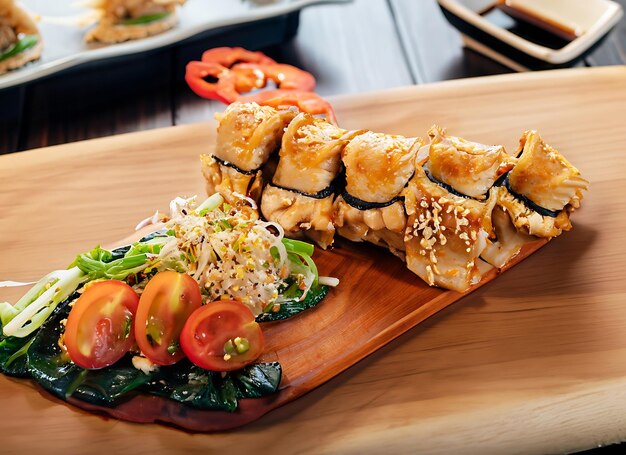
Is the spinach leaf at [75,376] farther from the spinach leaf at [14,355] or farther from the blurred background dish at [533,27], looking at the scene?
the blurred background dish at [533,27]

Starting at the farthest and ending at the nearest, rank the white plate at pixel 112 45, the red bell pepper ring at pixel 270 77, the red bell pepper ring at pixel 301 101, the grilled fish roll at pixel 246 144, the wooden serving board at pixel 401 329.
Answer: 1. the red bell pepper ring at pixel 270 77
2. the white plate at pixel 112 45
3. the red bell pepper ring at pixel 301 101
4. the grilled fish roll at pixel 246 144
5. the wooden serving board at pixel 401 329

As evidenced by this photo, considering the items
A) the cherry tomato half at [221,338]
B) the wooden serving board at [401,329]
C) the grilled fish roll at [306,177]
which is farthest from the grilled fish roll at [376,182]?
the cherry tomato half at [221,338]

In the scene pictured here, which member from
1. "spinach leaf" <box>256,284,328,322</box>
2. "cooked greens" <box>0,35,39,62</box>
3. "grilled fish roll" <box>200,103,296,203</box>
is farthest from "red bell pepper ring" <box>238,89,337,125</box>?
"cooked greens" <box>0,35,39,62</box>

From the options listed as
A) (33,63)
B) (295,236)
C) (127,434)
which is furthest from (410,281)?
(33,63)

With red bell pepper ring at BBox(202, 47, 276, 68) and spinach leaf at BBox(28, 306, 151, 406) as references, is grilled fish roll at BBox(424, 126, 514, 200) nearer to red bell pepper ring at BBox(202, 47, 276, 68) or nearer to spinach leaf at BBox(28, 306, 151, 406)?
spinach leaf at BBox(28, 306, 151, 406)

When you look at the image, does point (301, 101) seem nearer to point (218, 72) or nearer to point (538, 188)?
point (218, 72)

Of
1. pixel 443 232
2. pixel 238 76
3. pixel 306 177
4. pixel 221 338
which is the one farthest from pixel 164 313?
pixel 238 76
